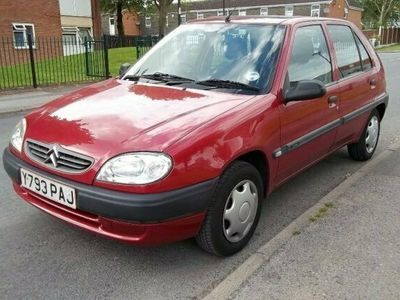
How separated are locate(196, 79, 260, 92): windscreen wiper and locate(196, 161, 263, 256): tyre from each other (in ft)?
2.26

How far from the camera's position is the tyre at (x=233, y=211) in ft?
10.1

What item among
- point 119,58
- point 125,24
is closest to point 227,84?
point 119,58

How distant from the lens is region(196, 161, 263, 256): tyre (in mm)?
3072

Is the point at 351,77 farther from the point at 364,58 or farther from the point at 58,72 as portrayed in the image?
the point at 58,72

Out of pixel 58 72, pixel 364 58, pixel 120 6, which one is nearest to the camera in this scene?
pixel 364 58

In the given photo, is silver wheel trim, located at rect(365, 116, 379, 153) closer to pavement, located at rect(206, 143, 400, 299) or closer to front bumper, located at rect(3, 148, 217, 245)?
pavement, located at rect(206, 143, 400, 299)

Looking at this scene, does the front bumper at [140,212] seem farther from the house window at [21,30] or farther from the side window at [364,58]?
the house window at [21,30]

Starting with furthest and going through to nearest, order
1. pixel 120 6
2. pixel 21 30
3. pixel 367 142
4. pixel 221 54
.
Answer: pixel 120 6, pixel 21 30, pixel 367 142, pixel 221 54

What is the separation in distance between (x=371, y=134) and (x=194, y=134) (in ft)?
11.6

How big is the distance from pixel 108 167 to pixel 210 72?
1.52 m

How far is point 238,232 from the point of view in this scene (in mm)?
3350

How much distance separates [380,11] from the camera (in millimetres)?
65000

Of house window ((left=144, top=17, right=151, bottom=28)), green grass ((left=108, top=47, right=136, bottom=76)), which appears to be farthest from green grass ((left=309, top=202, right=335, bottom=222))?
house window ((left=144, top=17, right=151, bottom=28))

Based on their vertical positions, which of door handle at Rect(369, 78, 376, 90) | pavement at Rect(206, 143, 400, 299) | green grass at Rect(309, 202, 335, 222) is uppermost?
door handle at Rect(369, 78, 376, 90)
